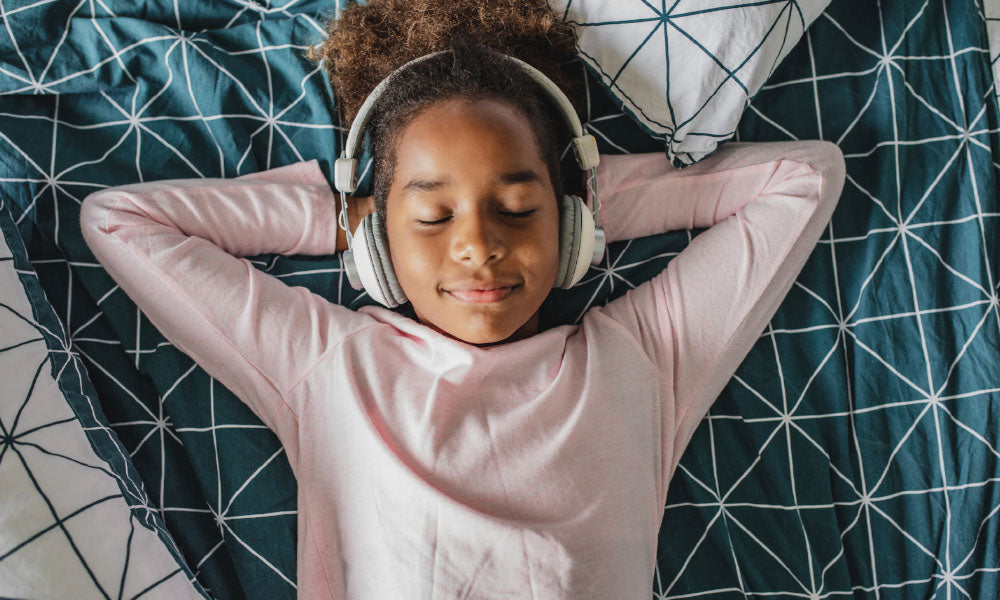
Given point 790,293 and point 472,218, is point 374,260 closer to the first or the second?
point 472,218

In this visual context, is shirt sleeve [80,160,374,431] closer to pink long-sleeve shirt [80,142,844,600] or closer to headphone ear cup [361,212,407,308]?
pink long-sleeve shirt [80,142,844,600]

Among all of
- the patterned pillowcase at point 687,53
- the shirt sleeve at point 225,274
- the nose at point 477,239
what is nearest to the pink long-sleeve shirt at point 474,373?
the shirt sleeve at point 225,274

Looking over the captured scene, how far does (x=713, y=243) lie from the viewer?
1364 mm

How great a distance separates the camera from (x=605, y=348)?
4.33 feet

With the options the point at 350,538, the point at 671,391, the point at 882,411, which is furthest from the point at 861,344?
the point at 350,538

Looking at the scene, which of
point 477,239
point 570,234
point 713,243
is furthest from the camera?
point 713,243

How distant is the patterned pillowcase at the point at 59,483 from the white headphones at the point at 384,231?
0.53 metres

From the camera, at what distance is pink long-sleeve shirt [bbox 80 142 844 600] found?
3.83ft

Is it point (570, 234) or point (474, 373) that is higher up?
point (570, 234)

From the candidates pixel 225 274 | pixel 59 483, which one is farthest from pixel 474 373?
pixel 59 483

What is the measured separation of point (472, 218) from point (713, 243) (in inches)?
20.7

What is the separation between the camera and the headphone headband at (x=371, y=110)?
3.94ft

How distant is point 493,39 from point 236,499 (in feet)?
3.27

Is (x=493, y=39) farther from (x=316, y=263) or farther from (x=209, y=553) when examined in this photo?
(x=209, y=553)
